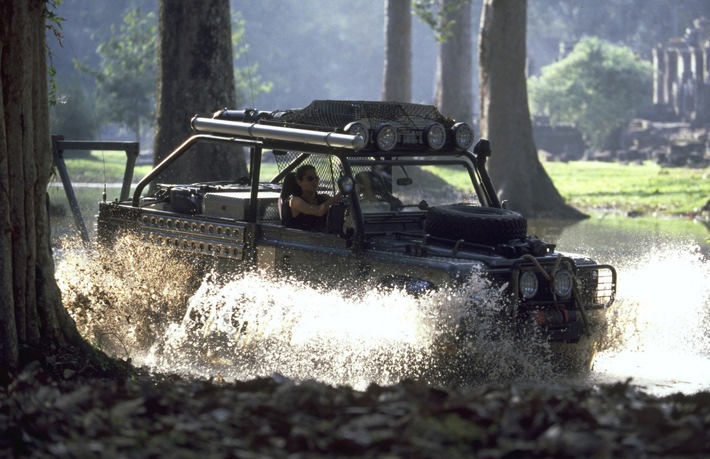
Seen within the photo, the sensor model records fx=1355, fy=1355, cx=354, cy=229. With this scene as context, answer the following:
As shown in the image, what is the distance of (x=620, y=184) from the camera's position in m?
33.3

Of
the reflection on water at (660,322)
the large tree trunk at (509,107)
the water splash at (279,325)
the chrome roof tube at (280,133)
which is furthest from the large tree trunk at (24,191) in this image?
the large tree trunk at (509,107)

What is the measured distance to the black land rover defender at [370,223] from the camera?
903cm

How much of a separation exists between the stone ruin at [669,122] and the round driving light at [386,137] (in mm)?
34492

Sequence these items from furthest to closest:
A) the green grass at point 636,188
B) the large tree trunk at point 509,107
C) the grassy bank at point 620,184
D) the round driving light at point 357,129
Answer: the grassy bank at point 620,184
the green grass at point 636,188
the large tree trunk at point 509,107
the round driving light at point 357,129

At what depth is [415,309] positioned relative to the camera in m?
8.75

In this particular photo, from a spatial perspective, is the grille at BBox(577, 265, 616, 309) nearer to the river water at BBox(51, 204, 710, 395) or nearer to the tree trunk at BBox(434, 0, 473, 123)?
the river water at BBox(51, 204, 710, 395)

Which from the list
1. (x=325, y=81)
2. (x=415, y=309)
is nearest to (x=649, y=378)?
(x=415, y=309)

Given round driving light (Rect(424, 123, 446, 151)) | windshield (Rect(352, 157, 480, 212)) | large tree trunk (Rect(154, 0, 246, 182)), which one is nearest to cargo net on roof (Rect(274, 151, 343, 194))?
windshield (Rect(352, 157, 480, 212))

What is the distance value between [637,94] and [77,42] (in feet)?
103

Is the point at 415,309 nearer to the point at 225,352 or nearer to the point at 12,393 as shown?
the point at 225,352

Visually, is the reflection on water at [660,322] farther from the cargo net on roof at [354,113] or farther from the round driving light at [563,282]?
the cargo net on roof at [354,113]

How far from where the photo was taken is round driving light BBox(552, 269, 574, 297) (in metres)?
9.18

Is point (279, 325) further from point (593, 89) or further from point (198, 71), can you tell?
point (593, 89)

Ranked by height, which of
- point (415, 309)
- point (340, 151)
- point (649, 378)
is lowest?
point (649, 378)
